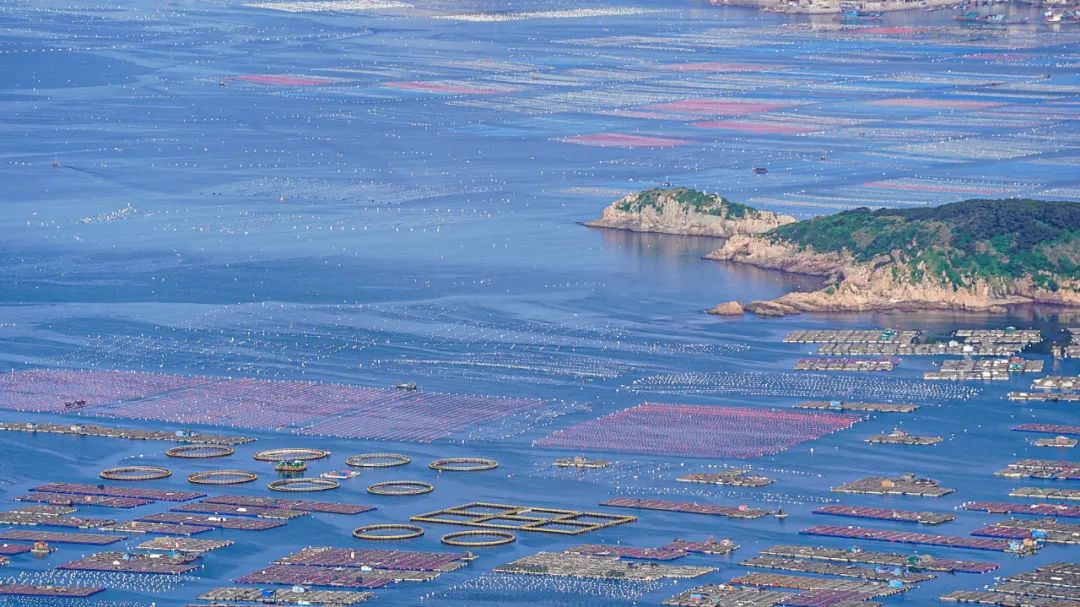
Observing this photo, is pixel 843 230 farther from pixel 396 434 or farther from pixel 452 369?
pixel 396 434

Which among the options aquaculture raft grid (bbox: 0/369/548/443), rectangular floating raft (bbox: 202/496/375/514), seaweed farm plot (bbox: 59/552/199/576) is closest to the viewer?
seaweed farm plot (bbox: 59/552/199/576)

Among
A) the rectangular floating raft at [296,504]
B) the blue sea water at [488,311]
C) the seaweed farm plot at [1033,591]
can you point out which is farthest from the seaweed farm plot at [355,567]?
the seaweed farm plot at [1033,591]

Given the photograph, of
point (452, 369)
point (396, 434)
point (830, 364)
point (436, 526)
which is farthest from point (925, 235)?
point (436, 526)

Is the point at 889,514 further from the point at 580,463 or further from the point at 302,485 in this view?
the point at 302,485

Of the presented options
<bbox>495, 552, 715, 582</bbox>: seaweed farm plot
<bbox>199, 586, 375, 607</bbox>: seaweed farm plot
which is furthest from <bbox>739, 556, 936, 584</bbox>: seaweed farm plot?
<bbox>199, 586, 375, 607</bbox>: seaweed farm plot

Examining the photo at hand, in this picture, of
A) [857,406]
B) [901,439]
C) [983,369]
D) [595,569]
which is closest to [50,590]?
[595,569]

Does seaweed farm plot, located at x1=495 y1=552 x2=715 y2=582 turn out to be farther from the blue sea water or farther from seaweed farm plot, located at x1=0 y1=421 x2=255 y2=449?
seaweed farm plot, located at x1=0 y1=421 x2=255 y2=449
